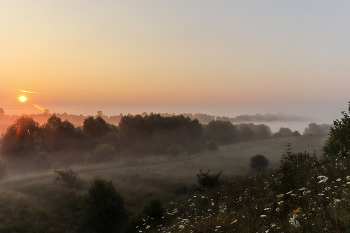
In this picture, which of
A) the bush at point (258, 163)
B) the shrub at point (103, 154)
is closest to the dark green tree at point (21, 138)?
the shrub at point (103, 154)

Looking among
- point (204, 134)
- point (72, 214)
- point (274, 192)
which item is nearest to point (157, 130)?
point (204, 134)

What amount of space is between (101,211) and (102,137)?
56.9m

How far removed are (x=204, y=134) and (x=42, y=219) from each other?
263 feet

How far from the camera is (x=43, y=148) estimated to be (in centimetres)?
6531

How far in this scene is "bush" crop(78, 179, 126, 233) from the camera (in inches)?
806

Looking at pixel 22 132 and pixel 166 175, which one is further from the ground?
pixel 22 132

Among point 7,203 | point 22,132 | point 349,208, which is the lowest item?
point 7,203

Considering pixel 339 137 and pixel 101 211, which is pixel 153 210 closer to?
pixel 101 211

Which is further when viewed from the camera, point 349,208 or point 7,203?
point 7,203

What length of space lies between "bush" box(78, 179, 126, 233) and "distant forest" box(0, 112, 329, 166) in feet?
137

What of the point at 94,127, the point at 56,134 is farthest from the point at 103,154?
the point at 56,134

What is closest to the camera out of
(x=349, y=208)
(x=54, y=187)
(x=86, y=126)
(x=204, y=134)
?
(x=349, y=208)

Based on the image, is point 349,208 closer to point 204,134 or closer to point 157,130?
point 157,130

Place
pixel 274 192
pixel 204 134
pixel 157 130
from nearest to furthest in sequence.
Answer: pixel 274 192 < pixel 157 130 < pixel 204 134
